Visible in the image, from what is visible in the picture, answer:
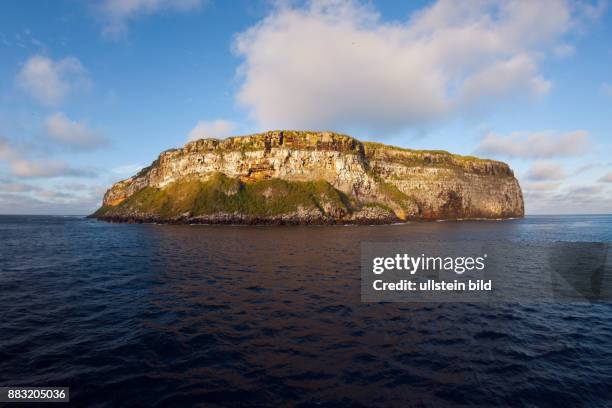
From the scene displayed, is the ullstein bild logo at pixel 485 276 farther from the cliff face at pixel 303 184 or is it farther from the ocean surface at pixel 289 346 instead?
the cliff face at pixel 303 184

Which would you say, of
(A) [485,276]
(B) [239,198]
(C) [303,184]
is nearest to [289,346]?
(A) [485,276]

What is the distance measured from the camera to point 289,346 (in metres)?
11.9

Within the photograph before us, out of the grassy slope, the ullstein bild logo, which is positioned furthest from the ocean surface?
the grassy slope

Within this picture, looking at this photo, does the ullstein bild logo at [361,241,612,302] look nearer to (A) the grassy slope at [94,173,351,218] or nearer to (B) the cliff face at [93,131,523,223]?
(B) the cliff face at [93,131,523,223]

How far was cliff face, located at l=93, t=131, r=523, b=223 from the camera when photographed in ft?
371

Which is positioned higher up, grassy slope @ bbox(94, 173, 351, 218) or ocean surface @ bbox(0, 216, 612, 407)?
grassy slope @ bbox(94, 173, 351, 218)

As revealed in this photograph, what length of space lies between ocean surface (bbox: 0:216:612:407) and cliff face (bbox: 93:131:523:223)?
85.5 metres

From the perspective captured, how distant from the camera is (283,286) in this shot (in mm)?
21406

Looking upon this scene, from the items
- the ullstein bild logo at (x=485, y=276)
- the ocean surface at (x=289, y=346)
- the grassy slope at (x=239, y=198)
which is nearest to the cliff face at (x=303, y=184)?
the grassy slope at (x=239, y=198)

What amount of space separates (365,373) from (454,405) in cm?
277

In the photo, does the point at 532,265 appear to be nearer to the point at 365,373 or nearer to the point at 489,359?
the point at 489,359

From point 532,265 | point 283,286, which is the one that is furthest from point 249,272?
point 532,265

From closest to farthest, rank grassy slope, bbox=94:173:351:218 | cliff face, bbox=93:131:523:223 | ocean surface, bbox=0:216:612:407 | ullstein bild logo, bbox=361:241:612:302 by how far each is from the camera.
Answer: ocean surface, bbox=0:216:612:407, ullstein bild logo, bbox=361:241:612:302, grassy slope, bbox=94:173:351:218, cliff face, bbox=93:131:523:223

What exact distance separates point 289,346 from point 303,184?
112m
